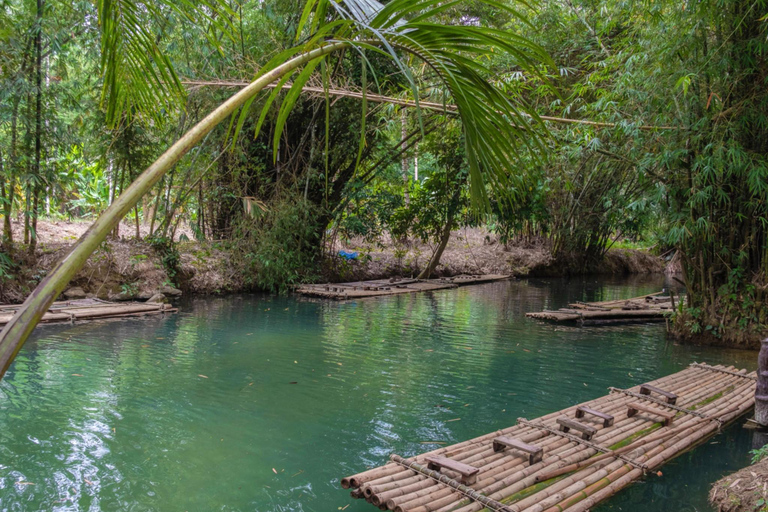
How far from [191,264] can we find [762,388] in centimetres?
880

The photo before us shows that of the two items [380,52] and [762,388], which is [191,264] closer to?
[762,388]

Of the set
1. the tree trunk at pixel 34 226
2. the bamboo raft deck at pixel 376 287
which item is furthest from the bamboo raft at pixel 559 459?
the tree trunk at pixel 34 226

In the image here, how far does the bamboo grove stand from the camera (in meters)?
1.60

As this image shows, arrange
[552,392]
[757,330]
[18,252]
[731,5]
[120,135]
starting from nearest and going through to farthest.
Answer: [552,392] → [731,5] → [757,330] → [18,252] → [120,135]

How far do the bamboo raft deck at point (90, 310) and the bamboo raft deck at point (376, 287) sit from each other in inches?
108

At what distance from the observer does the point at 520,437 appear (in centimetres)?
310

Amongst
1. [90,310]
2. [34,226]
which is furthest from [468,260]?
[34,226]

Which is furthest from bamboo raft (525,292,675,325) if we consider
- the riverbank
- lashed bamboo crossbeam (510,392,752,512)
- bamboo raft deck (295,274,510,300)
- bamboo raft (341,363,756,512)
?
the riverbank

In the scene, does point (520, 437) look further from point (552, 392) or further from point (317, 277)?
point (317, 277)

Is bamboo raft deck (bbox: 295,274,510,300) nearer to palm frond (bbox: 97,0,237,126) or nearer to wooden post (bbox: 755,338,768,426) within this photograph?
wooden post (bbox: 755,338,768,426)

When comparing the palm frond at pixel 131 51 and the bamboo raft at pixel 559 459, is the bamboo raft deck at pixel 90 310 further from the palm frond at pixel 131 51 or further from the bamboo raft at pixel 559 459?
the bamboo raft at pixel 559 459

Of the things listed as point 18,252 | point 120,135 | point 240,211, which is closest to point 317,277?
point 240,211

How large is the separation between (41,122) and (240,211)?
156 inches

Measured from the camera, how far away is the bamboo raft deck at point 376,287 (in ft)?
32.8
